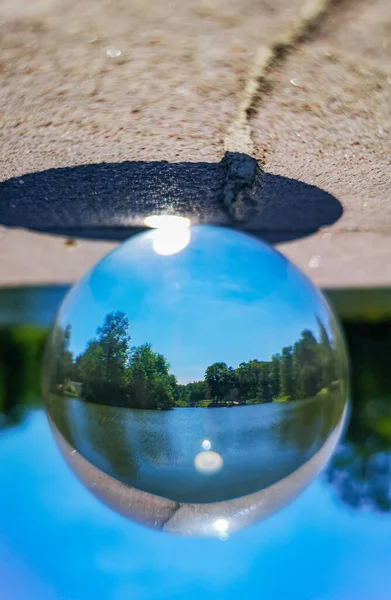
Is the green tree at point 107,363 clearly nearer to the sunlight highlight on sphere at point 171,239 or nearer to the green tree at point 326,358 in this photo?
the sunlight highlight on sphere at point 171,239

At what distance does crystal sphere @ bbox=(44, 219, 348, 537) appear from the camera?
6.32 feet

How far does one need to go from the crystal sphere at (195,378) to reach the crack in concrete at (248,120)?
0.29m

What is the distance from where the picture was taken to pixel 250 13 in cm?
132

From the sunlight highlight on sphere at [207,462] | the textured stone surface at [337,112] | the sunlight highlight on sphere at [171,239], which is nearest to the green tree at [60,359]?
the sunlight highlight on sphere at [171,239]

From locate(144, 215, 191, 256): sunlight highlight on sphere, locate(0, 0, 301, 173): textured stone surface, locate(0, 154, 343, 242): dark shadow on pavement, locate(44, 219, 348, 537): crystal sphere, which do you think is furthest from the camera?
locate(0, 154, 343, 242): dark shadow on pavement

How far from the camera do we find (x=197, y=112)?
1853 millimetres

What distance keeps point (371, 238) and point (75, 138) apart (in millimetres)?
2166

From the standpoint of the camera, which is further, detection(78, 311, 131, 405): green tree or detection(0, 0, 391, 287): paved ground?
detection(78, 311, 131, 405): green tree

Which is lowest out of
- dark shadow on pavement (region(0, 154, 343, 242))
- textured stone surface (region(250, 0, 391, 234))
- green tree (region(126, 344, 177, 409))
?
green tree (region(126, 344, 177, 409))

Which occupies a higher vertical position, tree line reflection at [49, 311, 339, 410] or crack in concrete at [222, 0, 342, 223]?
crack in concrete at [222, 0, 342, 223]

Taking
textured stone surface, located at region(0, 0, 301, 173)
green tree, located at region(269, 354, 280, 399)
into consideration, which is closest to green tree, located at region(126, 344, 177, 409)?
green tree, located at region(269, 354, 280, 399)

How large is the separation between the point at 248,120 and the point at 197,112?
0.59ft

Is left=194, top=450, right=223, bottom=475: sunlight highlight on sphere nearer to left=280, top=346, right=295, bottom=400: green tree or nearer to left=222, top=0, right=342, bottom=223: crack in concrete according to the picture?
left=280, top=346, right=295, bottom=400: green tree

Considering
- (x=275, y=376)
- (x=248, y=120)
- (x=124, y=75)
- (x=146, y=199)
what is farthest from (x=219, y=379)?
(x=146, y=199)
